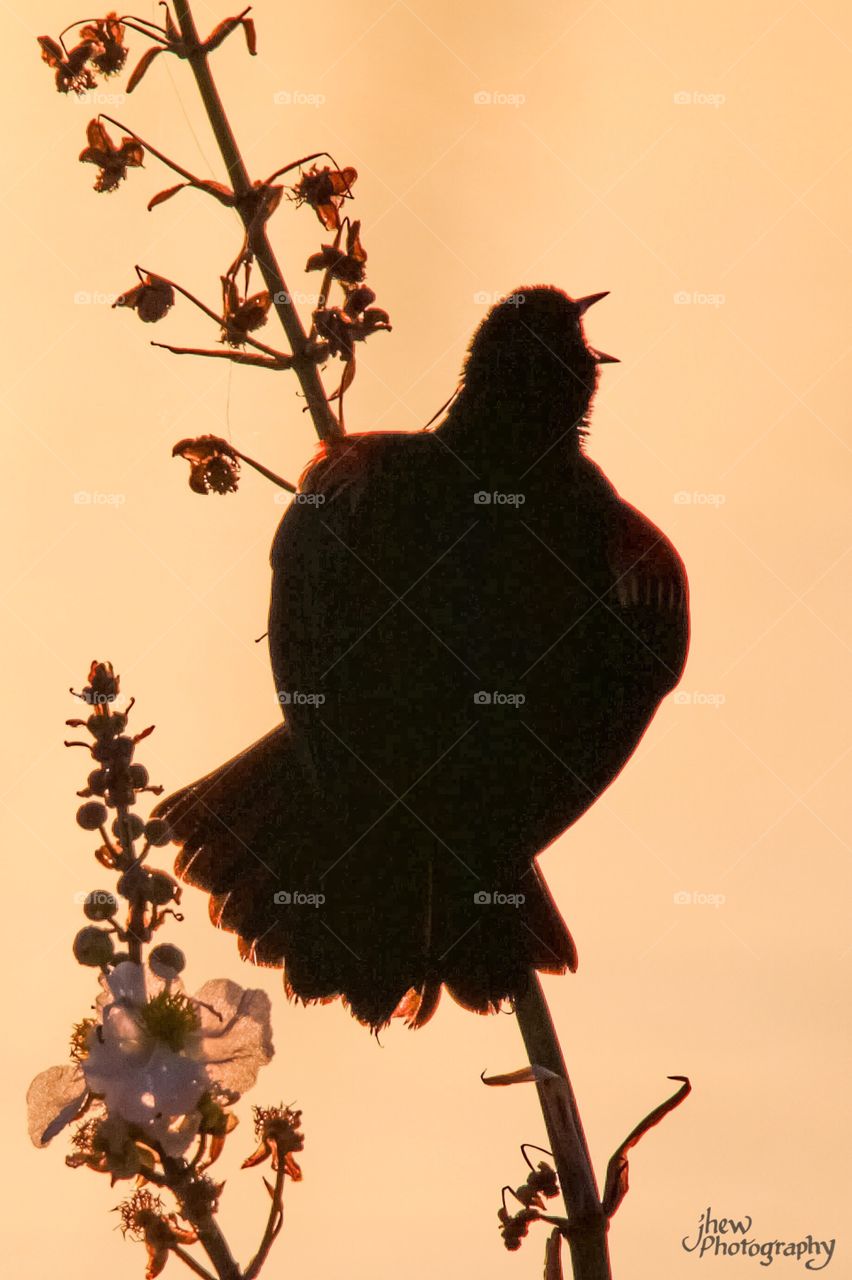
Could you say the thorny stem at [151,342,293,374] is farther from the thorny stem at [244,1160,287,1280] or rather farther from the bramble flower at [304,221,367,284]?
the thorny stem at [244,1160,287,1280]

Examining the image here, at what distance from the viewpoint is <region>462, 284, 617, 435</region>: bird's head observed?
2.66 metres

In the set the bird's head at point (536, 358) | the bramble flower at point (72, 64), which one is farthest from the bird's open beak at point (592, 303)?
the bramble flower at point (72, 64)

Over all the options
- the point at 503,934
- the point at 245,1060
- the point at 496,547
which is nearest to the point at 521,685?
the point at 496,547

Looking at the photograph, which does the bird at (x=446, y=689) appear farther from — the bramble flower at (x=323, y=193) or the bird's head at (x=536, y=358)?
the bramble flower at (x=323, y=193)

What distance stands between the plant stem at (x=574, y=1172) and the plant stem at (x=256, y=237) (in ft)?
2.82

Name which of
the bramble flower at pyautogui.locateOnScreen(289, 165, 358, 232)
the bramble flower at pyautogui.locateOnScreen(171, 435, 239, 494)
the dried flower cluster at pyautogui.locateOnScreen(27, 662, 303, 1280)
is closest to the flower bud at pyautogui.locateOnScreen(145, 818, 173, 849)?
the dried flower cluster at pyautogui.locateOnScreen(27, 662, 303, 1280)

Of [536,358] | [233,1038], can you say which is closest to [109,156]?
[536,358]

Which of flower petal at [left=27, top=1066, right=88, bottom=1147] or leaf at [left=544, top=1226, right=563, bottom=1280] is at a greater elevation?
flower petal at [left=27, top=1066, right=88, bottom=1147]

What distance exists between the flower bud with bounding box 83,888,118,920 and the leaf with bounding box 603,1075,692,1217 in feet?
2.42

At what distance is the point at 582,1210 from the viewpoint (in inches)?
82.2

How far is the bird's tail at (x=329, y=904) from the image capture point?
257cm

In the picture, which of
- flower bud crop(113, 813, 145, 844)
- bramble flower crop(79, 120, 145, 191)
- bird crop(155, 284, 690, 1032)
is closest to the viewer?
flower bud crop(113, 813, 145, 844)

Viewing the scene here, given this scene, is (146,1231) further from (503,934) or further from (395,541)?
(395,541)

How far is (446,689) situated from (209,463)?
530 millimetres
